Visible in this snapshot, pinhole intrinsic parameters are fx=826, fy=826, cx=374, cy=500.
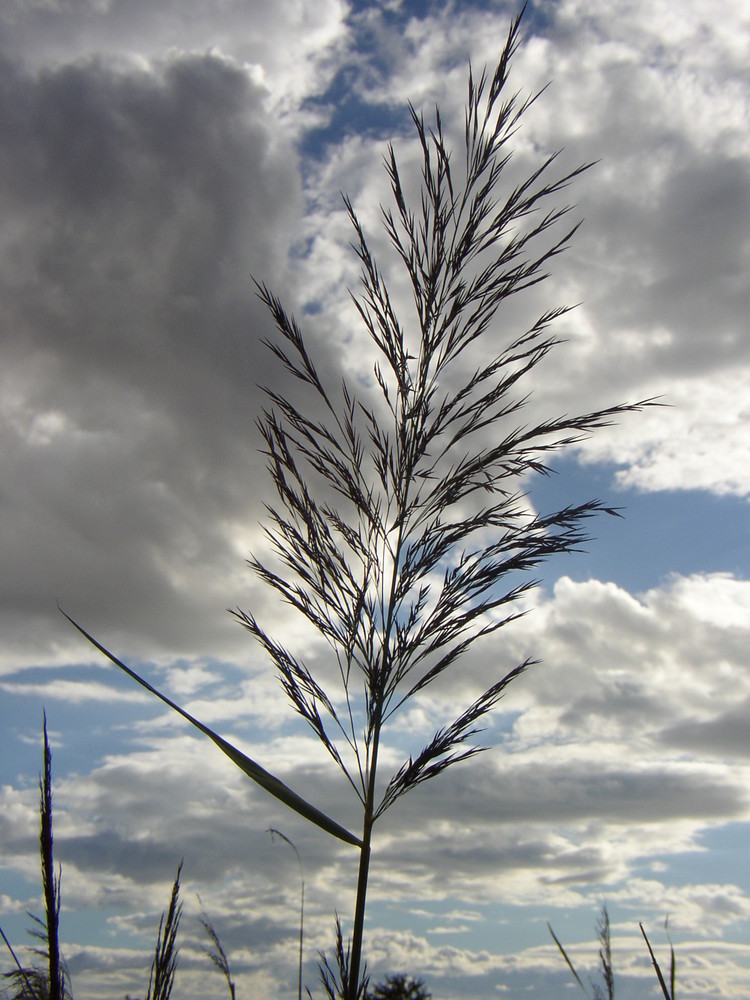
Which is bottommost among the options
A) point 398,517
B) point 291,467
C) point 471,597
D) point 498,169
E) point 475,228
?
point 471,597

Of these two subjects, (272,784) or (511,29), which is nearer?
(272,784)

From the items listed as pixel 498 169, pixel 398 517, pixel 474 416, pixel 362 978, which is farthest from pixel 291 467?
pixel 362 978

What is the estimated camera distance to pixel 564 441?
2703 millimetres

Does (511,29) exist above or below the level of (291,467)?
above

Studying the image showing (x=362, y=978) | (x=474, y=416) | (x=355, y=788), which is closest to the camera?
(x=362, y=978)

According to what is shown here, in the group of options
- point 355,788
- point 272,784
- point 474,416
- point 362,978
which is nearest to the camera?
point 272,784

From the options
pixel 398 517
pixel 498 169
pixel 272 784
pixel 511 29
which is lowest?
pixel 272 784

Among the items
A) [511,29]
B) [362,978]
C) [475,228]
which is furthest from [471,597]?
[511,29]

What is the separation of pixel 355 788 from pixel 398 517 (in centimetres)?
79

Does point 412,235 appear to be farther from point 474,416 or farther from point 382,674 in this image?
point 382,674

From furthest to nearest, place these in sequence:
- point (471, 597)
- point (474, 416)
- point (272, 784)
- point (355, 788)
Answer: point (474, 416) → point (471, 597) → point (355, 788) → point (272, 784)

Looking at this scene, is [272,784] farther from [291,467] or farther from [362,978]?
[291,467]

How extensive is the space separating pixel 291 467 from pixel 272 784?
104 cm

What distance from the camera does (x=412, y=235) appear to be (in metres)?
2.81
